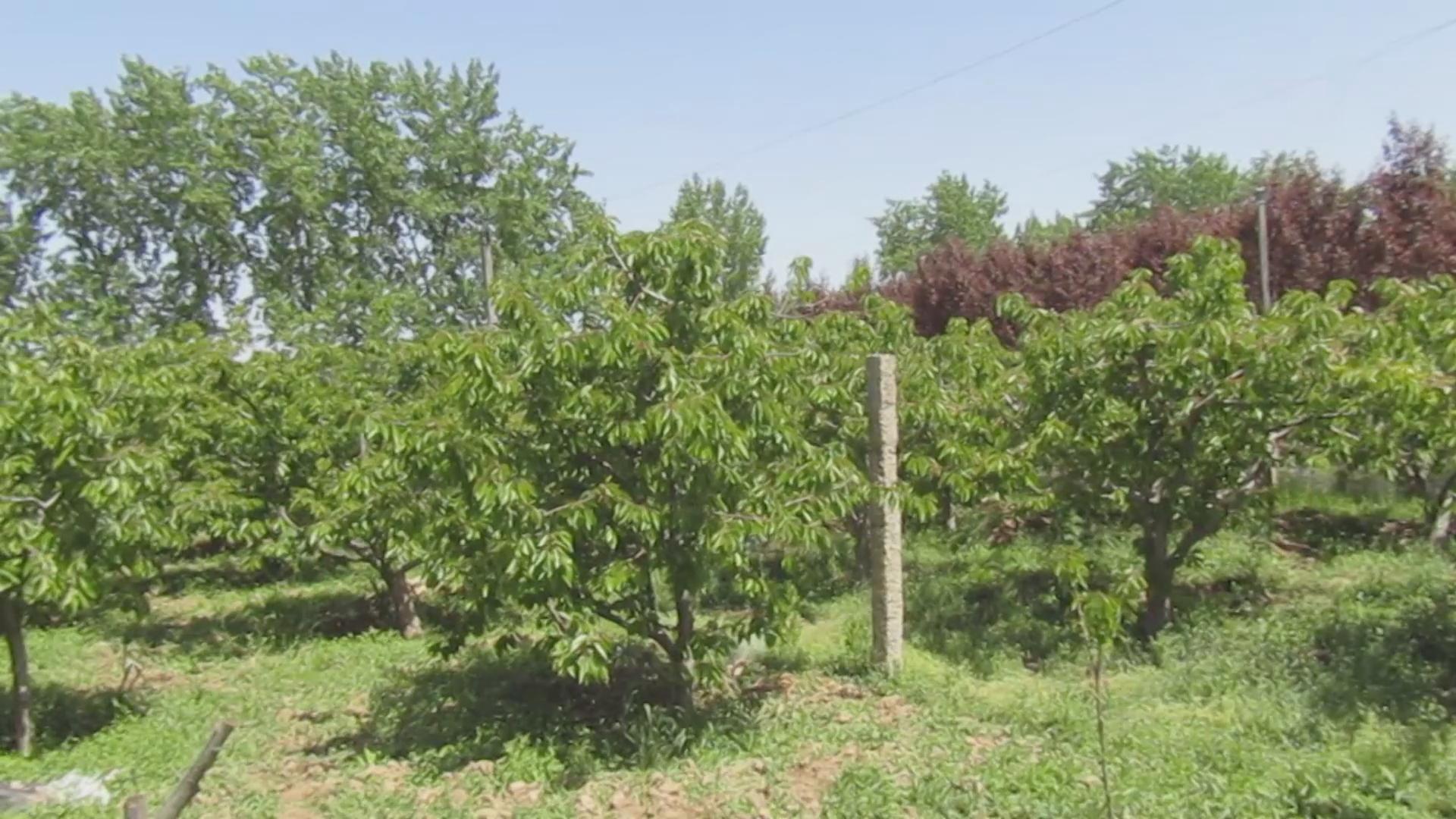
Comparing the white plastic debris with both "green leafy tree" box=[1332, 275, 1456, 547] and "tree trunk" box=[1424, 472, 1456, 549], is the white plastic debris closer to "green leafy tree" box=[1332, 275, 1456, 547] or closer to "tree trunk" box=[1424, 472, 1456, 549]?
"green leafy tree" box=[1332, 275, 1456, 547]

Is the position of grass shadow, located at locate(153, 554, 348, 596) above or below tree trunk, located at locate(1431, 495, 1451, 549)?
below

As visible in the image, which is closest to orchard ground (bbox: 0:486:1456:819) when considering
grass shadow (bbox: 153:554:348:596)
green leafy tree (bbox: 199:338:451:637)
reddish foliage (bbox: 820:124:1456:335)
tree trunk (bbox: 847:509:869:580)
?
tree trunk (bbox: 847:509:869:580)

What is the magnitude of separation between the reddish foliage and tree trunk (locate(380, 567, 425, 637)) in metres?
4.82

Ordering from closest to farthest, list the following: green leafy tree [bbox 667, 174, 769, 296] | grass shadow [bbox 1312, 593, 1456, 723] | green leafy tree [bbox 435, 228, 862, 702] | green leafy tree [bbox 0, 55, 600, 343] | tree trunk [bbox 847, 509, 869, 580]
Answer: green leafy tree [bbox 435, 228, 862, 702], grass shadow [bbox 1312, 593, 1456, 723], tree trunk [bbox 847, 509, 869, 580], green leafy tree [bbox 0, 55, 600, 343], green leafy tree [bbox 667, 174, 769, 296]

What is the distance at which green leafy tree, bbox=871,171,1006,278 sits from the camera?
38.8m

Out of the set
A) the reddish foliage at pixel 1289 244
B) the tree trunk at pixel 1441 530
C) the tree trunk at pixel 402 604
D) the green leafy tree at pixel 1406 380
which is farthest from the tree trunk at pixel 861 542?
the tree trunk at pixel 1441 530

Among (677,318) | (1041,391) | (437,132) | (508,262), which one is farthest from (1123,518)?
(437,132)

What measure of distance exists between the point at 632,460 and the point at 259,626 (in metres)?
6.00

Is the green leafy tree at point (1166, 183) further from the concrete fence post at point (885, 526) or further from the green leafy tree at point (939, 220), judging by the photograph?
the concrete fence post at point (885, 526)

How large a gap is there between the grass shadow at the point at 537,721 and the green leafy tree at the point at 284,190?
535 inches

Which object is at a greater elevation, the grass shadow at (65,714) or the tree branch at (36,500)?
the tree branch at (36,500)

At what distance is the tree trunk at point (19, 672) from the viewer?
6.06 meters

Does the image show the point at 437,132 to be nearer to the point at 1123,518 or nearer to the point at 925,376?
the point at 925,376

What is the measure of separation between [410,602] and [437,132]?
15.0 m
